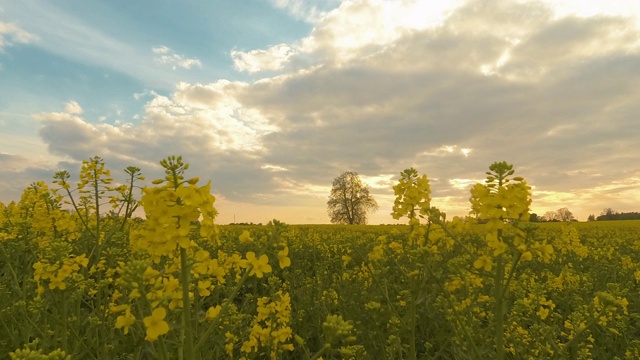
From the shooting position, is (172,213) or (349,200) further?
(349,200)

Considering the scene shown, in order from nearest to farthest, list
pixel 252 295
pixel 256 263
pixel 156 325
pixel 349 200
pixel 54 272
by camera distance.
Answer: pixel 156 325 → pixel 256 263 → pixel 54 272 → pixel 252 295 → pixel 349 200

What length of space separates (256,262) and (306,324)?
13.1 feet

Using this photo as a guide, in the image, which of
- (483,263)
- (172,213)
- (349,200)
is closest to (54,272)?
(172,213)

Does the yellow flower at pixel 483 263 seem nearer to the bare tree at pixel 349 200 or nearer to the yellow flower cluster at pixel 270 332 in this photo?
the yellow flower cluster at pixel 270 332

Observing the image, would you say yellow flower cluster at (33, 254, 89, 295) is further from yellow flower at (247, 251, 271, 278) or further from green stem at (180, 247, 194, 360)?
yellow flower at (247, 251, 271, 278)

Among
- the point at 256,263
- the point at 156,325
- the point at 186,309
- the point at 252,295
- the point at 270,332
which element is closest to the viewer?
the point at 156,325

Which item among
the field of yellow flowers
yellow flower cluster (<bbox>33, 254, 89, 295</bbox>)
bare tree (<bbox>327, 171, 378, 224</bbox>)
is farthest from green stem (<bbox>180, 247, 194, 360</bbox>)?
bare tree (<bbox>327, 171, 378, 224</bbox>)

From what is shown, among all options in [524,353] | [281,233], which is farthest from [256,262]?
[524,353]

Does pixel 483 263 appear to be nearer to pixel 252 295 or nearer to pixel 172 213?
pixel 172 213

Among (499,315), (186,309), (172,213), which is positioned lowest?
(499,315)

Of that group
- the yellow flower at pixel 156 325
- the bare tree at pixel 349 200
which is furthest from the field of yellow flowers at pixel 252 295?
the bare tree at pixel 349 200

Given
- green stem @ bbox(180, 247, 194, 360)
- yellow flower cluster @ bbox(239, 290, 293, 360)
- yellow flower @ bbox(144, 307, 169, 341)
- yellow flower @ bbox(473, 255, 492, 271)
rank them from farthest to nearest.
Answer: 1. yellow flower cluster @ bbox(239, 290, 293, 360)
2. yellow flower @ bbox(473, 255, 492, 271)
3. green stem @ bbox(180, 247, 194, 360)
4. yellow flower @ bbox(144, 307, 169, 341)

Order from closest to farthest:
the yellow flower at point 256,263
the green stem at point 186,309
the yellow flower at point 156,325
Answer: the yellow flower at point 156,325, the green stem at point 186,309, the yellow flower at point 256,263

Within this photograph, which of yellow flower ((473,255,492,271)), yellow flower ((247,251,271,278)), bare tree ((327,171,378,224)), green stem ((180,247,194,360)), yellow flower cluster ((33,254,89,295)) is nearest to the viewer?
green stem ((180,247,194,360))
